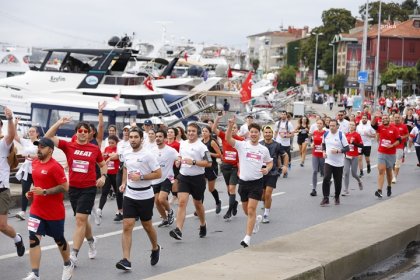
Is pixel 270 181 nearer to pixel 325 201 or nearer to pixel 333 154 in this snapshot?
pixel 333 154

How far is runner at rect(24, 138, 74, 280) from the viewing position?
993 cm

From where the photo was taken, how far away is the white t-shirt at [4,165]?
11.2 m

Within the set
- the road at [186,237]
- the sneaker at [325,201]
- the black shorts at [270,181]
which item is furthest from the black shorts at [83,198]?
the sneaker at [325,201]

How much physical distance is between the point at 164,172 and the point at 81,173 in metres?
3.04

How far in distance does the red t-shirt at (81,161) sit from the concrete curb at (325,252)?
2063mm

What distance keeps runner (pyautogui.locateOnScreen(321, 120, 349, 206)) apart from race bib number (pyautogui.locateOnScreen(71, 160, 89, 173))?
7754 millimetres

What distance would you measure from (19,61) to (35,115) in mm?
30779

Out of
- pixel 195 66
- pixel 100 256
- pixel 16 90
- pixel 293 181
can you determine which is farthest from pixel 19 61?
pixel 100 256

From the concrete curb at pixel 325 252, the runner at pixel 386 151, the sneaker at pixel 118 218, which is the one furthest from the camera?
the runner at pixel 386 151

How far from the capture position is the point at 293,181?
76.7 ft

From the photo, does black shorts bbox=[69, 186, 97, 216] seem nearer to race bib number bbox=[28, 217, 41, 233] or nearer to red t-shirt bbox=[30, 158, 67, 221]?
red t-shirt bbox=[30, 158, 67, 221]

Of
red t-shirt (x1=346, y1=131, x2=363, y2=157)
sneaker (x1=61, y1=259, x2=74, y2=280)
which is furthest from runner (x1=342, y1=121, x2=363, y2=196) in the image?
sneaker (x1=61, y1=259, x2=74, y2=280)

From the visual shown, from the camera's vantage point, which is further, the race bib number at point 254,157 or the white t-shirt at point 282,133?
the white t-shirt at point 282,133

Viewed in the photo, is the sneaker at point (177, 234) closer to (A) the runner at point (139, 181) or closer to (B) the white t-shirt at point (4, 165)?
(A) the runner at point (139, 181)
